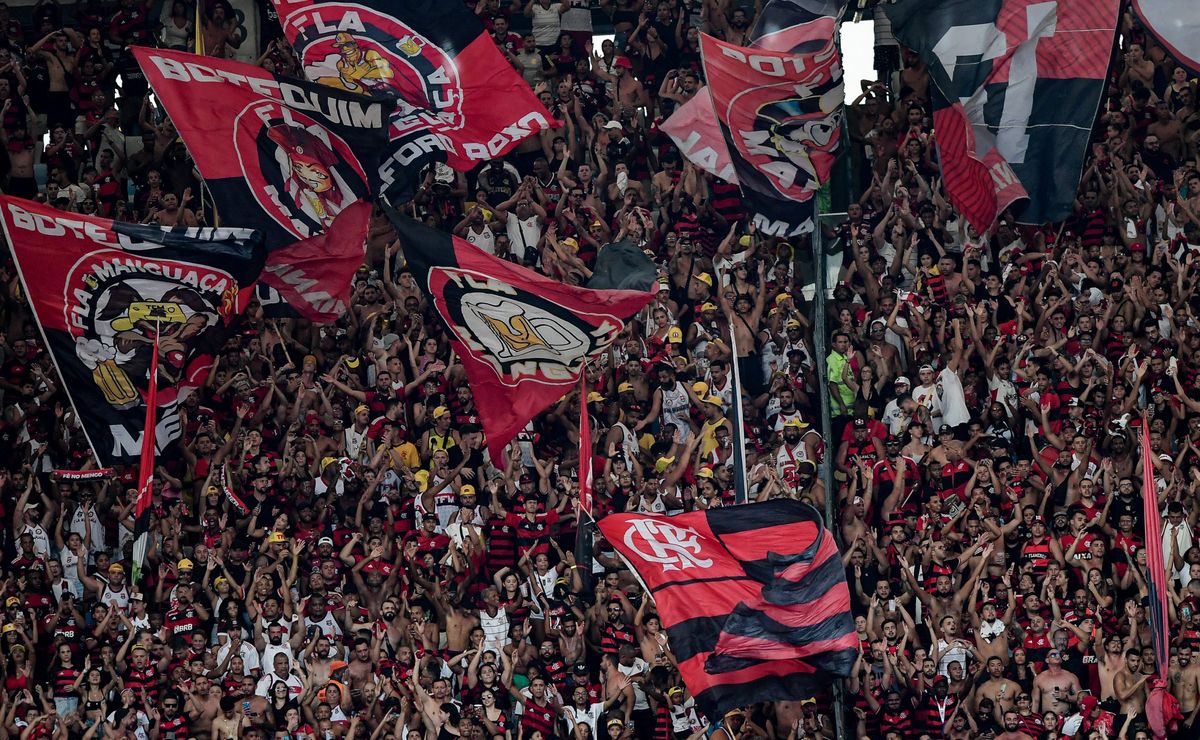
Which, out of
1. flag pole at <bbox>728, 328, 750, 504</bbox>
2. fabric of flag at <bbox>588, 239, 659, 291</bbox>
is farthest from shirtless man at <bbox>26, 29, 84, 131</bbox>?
flag pole at <bbox>728, 328, 750, 504</bbox>

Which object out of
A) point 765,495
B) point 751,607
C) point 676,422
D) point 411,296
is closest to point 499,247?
point 411,296

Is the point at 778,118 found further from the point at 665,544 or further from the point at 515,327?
the point at 665,544

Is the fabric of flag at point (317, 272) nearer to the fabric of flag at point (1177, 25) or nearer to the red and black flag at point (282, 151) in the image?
the red and black flag at point (282, 151)

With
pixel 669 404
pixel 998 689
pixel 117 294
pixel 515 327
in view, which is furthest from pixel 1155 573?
pixel 117 294

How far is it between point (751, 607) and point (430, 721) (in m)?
3.72

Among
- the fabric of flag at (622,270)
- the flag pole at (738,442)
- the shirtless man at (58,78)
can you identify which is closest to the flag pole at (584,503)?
the fabric of flag at (622,270)

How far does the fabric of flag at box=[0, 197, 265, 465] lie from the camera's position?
19516 mm

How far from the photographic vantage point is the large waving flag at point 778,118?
21.3 metres

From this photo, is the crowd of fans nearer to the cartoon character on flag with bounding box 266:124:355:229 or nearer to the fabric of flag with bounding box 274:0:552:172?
the cartoon character on flag with bounding box 266:124:355:229

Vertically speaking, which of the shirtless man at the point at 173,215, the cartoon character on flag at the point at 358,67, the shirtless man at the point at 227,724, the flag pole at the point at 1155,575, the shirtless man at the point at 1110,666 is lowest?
the shirtless man at the point at 227,724

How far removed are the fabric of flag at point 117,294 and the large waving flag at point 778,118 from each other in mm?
4918

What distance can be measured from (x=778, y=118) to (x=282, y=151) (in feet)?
16.1

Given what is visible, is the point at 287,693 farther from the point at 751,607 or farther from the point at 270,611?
the point at 751,607

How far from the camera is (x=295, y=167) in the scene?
66.8 feet
